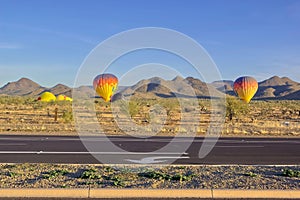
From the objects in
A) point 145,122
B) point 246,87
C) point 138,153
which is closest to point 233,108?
point 145,122

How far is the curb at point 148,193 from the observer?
8172 millimetres

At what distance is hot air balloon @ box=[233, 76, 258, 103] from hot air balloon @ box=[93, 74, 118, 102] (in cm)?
1610

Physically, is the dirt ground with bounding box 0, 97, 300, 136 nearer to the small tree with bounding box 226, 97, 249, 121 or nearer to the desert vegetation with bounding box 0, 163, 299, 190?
the small tree with bounding box 226, 97, 249, 121

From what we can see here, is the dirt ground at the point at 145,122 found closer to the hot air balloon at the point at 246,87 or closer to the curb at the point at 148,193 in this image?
the hot air balloon at the point at 246,87

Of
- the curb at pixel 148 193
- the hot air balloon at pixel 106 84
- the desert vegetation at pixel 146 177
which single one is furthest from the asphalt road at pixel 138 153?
the hot air balloon at pixel 106 84

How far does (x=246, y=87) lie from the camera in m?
56.3

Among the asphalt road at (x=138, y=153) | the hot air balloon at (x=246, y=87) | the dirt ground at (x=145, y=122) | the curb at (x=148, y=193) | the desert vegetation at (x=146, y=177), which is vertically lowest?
the curb at (x=148, y=193)

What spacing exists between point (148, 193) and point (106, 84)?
148 ft

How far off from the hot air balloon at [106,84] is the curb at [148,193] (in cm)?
4473

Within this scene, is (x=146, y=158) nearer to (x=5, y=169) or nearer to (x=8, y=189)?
(x=5, y=169)

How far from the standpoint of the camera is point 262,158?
47.6 ft

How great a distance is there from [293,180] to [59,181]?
16.3 ft

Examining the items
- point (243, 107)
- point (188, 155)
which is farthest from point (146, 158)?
point (243, 107)

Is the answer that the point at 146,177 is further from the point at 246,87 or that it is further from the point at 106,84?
the point at 246,87
